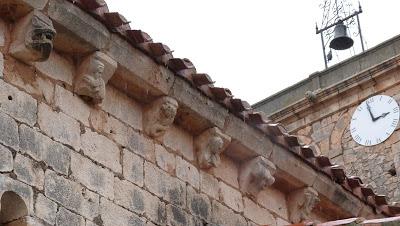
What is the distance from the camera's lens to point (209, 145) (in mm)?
7051

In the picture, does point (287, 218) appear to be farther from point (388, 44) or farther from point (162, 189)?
point (388, 44)

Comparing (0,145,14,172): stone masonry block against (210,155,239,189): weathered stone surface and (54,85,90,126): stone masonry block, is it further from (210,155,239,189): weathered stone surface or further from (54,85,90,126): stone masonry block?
(210,155,239,189): weathered stone surface

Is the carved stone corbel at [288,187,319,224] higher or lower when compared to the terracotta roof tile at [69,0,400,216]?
lower

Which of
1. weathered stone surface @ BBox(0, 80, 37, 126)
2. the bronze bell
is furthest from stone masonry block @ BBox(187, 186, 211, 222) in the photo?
the bronze bell

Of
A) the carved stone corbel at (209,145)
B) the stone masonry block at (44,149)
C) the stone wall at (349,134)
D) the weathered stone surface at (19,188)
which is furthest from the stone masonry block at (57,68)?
the stone wall at (349,134)

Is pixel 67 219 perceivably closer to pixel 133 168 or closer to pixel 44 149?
pixel 44 149

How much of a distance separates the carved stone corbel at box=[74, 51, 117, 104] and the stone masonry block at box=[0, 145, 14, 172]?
854 mm

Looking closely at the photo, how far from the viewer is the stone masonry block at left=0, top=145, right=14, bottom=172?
5309 millimetres

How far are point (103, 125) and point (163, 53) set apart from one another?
726mm

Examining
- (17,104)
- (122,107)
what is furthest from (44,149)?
(122,107)

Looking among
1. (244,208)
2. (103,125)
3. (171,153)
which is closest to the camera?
(103,125)

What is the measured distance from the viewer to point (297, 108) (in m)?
14.6

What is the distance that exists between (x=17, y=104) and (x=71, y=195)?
0.65m

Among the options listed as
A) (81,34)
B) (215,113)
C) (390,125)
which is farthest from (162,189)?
(390,125)
